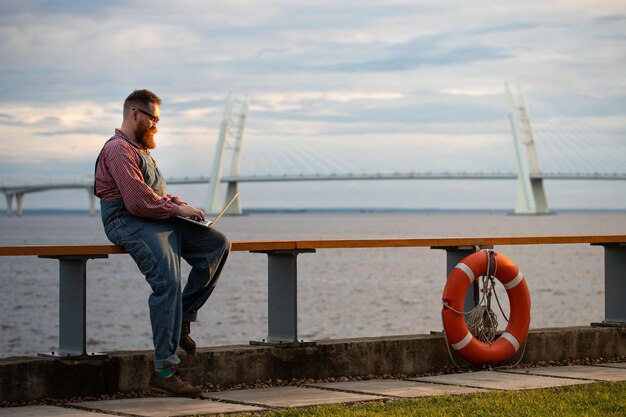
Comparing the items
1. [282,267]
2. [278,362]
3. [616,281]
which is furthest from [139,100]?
[616,281]

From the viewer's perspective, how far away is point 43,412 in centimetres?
424

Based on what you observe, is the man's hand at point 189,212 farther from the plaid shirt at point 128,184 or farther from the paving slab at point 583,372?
the paving slab at point 583,372

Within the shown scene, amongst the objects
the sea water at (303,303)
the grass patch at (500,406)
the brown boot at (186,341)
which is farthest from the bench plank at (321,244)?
Result: the sea water at (303,303)

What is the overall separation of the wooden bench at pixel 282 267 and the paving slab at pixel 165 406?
283 mm

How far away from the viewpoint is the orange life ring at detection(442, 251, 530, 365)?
214 inches

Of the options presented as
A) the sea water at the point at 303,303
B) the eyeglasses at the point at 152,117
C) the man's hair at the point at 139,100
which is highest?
the man's hair at the point at 139,100

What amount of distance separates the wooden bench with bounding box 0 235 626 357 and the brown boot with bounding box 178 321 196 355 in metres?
0.38

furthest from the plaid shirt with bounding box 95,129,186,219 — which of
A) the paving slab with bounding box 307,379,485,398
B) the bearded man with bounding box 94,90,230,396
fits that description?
the paving slab with bounding box 307,379,485,398

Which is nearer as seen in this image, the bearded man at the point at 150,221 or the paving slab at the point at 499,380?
the bearded man at the point at 150,221

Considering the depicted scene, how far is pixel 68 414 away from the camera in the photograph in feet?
13.7

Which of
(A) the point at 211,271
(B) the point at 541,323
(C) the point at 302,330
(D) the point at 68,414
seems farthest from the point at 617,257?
(B) the point at 541,323

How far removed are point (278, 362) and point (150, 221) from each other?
1.01 metres

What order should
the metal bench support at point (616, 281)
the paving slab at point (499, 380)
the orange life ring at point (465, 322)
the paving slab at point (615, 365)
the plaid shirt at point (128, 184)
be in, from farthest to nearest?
the metal bench support at point (616, 281)
the paving slab at point (615, 365)
the orange life ring at point (465, 322)
the paving slab at point (499, 380)
the plaid shirt at point (128, 184)

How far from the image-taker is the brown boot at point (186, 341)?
4.71m
